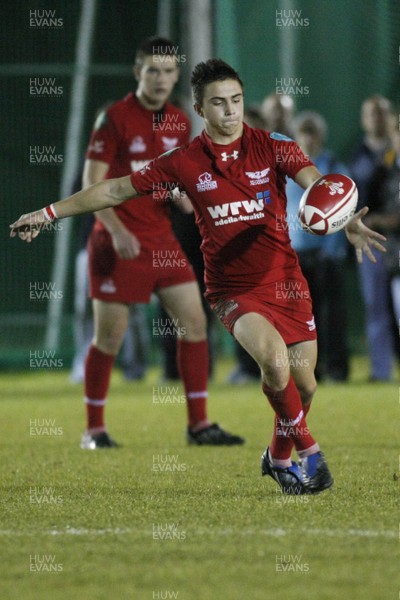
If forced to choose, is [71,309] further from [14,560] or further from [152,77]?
[14,560]

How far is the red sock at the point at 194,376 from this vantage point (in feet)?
26.7

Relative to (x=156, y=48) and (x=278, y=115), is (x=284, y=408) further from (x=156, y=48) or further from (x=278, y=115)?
(x=278, y=115)

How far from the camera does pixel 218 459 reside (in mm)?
7312

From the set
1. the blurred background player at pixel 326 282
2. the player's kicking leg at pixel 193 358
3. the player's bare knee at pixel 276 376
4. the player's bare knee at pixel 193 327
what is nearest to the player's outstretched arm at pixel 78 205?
the player's bare knee at pixel 276 376

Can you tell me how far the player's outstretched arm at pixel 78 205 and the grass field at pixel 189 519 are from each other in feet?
4.28

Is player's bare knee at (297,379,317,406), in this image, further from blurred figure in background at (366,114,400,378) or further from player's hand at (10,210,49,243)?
blurred figure in background at (366,114,400,378)

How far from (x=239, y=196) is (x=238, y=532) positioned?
6.17ft

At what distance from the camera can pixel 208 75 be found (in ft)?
19.9

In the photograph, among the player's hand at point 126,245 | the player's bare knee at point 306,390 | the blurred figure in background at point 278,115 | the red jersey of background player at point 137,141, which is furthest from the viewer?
the blurred figure in background at point 278,115

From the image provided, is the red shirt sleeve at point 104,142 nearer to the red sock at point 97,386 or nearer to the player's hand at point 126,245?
the player's hand at point 126,245

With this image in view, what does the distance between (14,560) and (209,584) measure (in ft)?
2.73

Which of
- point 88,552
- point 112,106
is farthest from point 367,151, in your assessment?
point 88,552

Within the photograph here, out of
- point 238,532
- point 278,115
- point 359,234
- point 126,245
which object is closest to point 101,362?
point 126,245

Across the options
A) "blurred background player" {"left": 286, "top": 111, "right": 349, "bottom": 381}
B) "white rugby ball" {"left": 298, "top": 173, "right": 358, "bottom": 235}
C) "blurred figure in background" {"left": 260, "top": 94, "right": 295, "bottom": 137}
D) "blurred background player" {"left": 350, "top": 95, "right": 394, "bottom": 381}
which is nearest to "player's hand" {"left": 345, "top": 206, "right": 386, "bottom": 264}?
"white rugby ball" {"left": 298, "top": 173, "right": 358, "bottom": 235}
